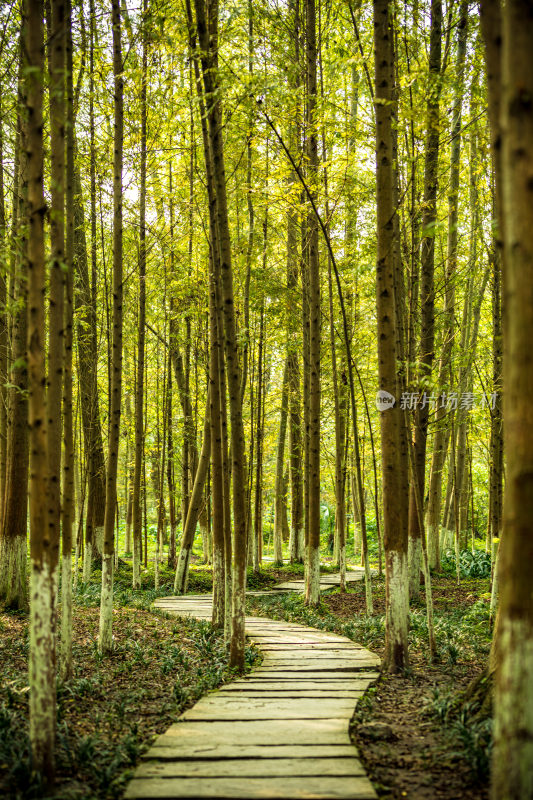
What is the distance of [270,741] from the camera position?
380 cm

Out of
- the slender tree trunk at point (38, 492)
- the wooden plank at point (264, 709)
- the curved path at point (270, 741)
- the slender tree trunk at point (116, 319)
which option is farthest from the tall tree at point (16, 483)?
the slender tree trunk at point (38, 492)

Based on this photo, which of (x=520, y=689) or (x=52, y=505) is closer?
(x=520, y=689)

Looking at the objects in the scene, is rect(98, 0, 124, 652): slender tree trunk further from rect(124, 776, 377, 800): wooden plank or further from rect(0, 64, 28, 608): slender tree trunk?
rect(124, 776, 377, 800): wooden plank

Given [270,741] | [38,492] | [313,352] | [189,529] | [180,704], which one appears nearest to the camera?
[38,492]

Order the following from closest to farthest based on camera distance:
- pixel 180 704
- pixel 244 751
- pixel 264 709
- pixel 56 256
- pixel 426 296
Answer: pixel 244 751
pixel 56 256
pixel 264 709
pixel 180 704
pixel 426 296

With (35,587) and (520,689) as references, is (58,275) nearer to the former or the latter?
(35,587)

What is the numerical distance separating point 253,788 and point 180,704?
6.46 ft

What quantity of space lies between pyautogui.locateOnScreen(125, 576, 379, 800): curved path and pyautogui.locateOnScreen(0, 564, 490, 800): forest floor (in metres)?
0.15

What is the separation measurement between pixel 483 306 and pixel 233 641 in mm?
12983

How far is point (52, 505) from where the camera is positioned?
3.53 meters

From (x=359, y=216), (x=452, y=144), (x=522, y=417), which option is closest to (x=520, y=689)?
(x=522, y=417)

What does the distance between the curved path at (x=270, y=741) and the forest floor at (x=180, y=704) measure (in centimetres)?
Result: 15

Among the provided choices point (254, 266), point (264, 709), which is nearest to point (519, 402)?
point (264, 709)

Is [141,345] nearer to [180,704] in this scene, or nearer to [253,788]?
[180,704]
